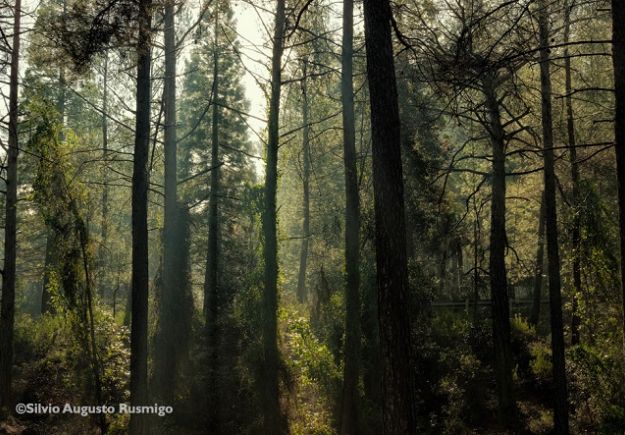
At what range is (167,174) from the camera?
1475 centimetres

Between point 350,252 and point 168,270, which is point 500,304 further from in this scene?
point 168,270

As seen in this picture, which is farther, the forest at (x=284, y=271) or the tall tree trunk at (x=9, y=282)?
the tall tree trunk at (x=9, y=282)

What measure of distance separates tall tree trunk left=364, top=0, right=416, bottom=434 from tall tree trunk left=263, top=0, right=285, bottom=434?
623 cm

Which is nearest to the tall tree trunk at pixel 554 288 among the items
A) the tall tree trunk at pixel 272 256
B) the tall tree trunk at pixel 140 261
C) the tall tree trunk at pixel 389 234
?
the tall tree trunk at pixel 272 256

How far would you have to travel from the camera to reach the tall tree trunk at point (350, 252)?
12.4 m

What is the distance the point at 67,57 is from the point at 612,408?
13.9 meters

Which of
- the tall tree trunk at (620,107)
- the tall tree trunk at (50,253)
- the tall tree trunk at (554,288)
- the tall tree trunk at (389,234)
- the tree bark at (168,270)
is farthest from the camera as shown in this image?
the tree bark at (168,270)

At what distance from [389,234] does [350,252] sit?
6319 mm

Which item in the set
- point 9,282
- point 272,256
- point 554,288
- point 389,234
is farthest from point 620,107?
point 9,282

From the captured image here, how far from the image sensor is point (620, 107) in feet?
25.4

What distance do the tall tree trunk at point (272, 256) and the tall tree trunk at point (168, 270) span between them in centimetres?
289

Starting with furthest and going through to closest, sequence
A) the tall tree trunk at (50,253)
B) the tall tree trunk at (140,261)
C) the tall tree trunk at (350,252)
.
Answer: the tall tree trunk at (350,252) → the tall tree trunk at (50,253) → the tall tree trunk at (140,261)

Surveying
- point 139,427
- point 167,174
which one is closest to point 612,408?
point 139,427

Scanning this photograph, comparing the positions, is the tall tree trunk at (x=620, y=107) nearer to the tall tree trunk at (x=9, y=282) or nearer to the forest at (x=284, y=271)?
the forest at (x=284, y=271)
